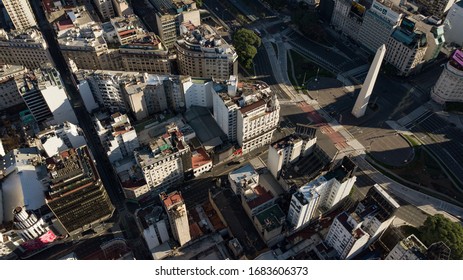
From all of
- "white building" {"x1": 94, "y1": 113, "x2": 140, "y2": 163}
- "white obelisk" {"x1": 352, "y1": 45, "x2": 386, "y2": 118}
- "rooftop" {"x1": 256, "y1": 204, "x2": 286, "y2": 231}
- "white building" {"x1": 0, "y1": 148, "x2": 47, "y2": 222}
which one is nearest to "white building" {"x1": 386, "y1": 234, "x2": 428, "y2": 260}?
"rooftop" {"x1": 256, "y1": 204, "x2": 286, "y2": 231}

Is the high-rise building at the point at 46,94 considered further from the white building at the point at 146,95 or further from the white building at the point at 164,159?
the white building at the point at 164,159

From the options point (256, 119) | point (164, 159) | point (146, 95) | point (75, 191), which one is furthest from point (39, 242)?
point (256, 119)

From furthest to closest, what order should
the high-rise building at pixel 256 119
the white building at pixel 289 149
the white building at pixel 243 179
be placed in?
the high-rise building at pixel 256 119, the white building at pixel 289 149, the white building at pixel 243 179

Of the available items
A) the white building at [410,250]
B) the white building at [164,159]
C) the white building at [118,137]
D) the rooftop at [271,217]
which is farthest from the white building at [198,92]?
the white building at [410,250]

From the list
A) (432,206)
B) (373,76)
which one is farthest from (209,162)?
(432,206)

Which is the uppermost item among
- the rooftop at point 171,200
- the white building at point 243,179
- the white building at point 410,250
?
the rooftop at point 171,200

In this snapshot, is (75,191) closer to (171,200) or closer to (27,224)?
(27,224)
